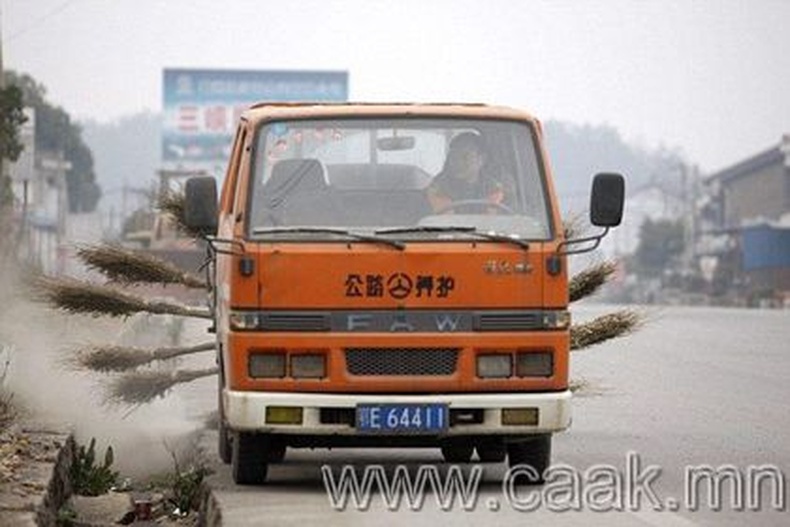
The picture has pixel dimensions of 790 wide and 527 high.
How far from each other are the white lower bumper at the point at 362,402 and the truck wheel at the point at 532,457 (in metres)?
0.59

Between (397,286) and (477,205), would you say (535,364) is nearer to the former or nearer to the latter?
(397,286)

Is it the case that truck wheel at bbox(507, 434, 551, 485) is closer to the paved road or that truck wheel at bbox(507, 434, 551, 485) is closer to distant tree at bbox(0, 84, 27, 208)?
the paved road

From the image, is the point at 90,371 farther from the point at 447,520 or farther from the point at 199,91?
the point at 199,91

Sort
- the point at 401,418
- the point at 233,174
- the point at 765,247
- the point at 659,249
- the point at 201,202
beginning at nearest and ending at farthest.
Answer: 1. the point at 401,418
2. the point at 201,202
3. the point at 233,174
4. the point at 765,247
5. the point at 659,249

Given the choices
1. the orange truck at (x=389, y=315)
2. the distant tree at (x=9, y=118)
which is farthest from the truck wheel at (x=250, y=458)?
the distant tree at (x=9, y=118)

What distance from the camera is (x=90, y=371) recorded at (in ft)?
53.7

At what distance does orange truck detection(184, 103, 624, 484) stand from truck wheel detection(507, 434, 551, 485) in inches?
14.0

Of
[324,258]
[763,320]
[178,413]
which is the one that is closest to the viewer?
[324,258]

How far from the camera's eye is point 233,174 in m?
12.5

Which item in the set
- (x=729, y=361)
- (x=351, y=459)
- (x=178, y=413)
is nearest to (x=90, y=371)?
(x=178, y=413)

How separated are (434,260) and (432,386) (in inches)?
25.9

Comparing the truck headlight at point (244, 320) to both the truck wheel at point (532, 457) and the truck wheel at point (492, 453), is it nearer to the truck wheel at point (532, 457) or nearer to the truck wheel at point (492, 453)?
the truck wheel at point (532, 457)

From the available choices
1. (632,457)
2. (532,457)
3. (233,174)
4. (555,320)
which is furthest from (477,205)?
(632,457)

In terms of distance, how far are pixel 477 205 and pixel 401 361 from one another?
1.07 m
